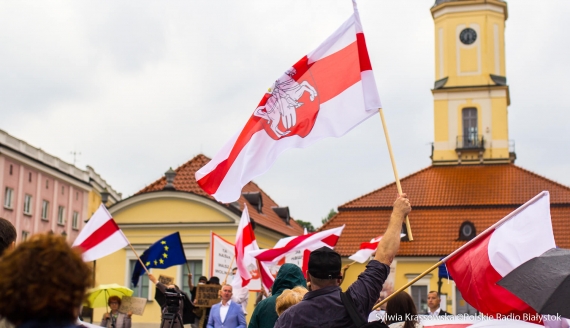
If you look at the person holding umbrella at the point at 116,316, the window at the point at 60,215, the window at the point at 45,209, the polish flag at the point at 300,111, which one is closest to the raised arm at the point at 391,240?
the polish flag at the point at 300,111

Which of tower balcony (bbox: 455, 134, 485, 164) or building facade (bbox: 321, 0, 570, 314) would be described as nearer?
building facade (bbox: 321, 0, 570, 314)

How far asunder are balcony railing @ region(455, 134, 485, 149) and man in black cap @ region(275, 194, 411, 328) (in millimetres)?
44210

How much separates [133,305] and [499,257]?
1210 cm

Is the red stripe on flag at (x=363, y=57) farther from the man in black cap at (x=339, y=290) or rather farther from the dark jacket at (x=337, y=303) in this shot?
the dark jacket at (x=337, y=303)

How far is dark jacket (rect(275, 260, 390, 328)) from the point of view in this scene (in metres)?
4.95

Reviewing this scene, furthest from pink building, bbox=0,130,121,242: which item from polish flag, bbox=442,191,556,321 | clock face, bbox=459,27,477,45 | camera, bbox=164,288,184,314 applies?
polish flag, bbox=442,191,556,321

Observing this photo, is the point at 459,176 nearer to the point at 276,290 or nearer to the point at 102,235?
the point at 102,235

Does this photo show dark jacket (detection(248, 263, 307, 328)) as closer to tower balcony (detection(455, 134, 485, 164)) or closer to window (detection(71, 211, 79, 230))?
tower balcony (detection(455, 134, 485, 164))

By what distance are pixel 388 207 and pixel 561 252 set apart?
37192mm

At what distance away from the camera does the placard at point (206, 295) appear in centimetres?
1655

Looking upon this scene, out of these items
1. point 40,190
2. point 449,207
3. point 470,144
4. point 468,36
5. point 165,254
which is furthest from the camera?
point 40,190

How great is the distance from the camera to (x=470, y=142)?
48.9 metres

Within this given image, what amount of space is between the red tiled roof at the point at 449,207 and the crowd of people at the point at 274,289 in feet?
112

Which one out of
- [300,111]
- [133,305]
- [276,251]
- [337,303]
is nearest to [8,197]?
[133,305]
